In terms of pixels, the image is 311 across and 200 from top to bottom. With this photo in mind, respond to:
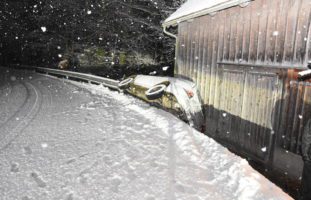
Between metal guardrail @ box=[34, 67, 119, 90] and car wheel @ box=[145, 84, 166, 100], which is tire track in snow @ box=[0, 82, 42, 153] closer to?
metal guardrail @ box=[34, 67, 119, 90]

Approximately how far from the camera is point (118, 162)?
5.22 metres

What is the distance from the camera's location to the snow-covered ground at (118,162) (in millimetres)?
4207

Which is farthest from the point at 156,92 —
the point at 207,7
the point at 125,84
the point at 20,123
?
the point at 20,123

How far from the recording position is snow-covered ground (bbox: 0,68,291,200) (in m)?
4.21

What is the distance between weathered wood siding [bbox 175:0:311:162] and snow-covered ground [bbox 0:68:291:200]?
1875 millimetres

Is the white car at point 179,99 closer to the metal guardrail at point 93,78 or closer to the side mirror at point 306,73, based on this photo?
the side mirror at point 306,73

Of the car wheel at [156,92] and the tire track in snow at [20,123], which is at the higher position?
the car wheel at [156,92]

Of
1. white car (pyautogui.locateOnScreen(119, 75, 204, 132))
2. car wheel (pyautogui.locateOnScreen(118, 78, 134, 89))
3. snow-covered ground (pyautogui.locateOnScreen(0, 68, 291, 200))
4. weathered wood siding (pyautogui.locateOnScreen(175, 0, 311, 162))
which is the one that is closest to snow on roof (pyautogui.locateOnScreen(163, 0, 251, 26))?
weathered wood siding (pyautogui.locateOnScreen(175, 0, 311, 162))

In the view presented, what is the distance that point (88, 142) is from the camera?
20.8ft

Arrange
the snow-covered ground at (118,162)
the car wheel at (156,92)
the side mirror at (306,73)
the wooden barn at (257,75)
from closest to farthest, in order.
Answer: the snow-covered ground at (118,162) < the side mirror at (306,73) < the wooden barn at (257,75) < the car wheel at (156,92)

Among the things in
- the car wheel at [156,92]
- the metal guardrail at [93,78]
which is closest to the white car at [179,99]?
the car wheel at [156,92]

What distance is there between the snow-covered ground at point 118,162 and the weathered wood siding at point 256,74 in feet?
6.15

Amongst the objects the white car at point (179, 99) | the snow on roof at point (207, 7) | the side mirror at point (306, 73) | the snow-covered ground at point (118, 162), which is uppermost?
the snow on roof at point (207, 7)

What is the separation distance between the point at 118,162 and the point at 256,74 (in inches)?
174
